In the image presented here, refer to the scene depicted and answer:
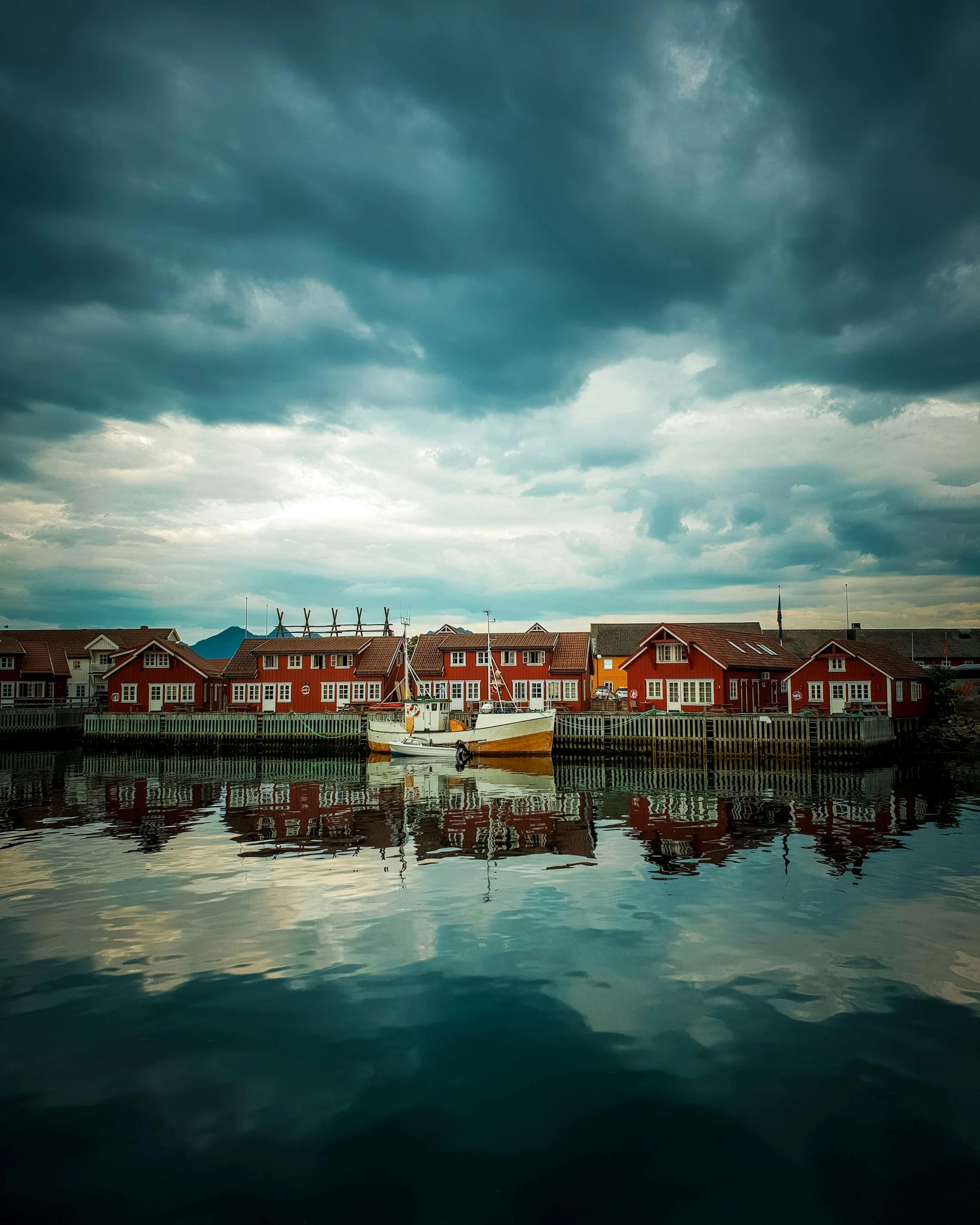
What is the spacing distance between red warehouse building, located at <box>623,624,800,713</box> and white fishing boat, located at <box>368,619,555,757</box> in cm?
992

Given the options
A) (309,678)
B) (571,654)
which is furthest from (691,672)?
(309,678)

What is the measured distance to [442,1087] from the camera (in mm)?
9922

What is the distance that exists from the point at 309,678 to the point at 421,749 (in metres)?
20.6

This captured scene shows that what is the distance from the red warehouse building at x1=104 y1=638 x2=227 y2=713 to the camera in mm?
70125

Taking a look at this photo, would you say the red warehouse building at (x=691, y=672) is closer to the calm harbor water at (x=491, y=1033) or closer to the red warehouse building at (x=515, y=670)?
the red warehouse building at (x=515, y=670)

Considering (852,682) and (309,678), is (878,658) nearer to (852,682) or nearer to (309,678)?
(852,682)

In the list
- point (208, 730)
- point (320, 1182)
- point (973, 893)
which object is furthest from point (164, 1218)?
point (208, 730)

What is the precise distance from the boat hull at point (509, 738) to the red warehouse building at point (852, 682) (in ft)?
58.1

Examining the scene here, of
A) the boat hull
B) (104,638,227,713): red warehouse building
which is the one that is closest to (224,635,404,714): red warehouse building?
(104,638,227,713): red warehouse building

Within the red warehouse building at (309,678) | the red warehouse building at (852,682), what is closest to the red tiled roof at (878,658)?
the red warehouse building at (852,682)

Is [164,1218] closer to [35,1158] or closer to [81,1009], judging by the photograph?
[35,1158]

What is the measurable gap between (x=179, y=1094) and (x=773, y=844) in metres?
19.0

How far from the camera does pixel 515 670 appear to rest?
69125 millimetres

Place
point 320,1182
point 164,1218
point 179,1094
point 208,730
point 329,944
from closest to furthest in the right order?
1. point 164,1218
2. point 320,1182
3. point 179,1094
4. point 329,944
5. point 208,730
